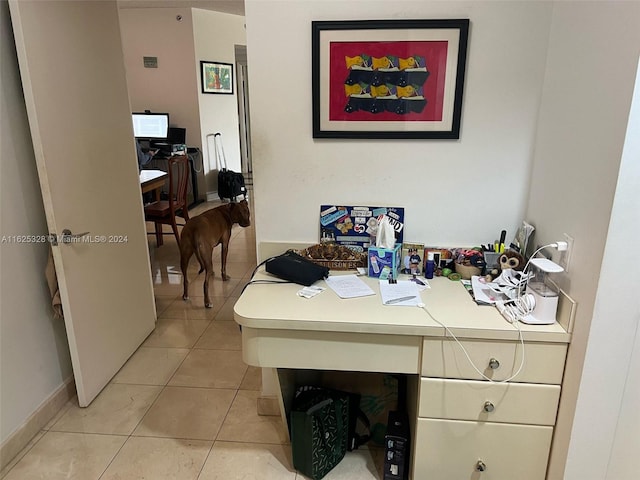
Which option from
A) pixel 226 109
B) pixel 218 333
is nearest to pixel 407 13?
pixel 218 333

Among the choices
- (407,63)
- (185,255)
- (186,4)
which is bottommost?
(185,255)

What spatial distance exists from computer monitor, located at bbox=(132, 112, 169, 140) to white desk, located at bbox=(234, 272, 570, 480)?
5.25 meters

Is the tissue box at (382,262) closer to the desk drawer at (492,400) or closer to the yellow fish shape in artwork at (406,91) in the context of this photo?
the desk drawer at (492,400)

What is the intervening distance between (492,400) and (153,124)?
5923 mm

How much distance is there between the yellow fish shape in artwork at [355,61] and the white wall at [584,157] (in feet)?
2.32

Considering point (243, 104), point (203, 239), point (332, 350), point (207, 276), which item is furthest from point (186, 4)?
point (332, 350)

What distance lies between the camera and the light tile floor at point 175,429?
1904 millimetres

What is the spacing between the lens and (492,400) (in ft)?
5.18

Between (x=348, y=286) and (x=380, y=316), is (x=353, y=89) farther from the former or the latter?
(x=380, y=316)

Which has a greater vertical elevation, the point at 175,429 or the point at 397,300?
the point at 397,300

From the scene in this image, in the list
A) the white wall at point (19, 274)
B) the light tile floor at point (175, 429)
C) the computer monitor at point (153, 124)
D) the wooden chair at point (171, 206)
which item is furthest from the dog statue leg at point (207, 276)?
the computer monitor at point (153, 124)

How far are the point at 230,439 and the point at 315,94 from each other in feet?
5.12

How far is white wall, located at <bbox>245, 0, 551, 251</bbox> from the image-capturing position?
5.76 feet

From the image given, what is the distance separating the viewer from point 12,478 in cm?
187
